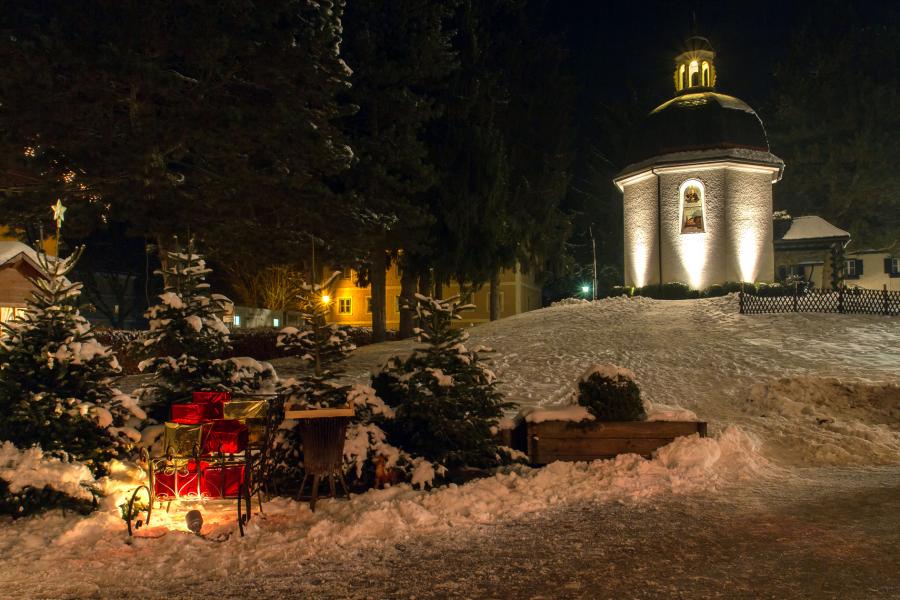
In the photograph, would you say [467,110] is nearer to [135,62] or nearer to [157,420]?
[135,62]

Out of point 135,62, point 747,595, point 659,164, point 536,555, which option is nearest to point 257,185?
point 135,62

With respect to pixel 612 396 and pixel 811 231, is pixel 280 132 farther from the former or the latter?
pixel 811 231

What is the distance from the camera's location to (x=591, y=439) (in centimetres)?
895

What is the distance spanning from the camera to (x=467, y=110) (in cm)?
2483

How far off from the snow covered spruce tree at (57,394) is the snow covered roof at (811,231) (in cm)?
3736

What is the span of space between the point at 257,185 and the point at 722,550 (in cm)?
1382

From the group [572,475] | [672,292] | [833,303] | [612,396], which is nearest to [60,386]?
[572,475]

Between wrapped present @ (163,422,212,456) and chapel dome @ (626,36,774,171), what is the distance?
91.6ft

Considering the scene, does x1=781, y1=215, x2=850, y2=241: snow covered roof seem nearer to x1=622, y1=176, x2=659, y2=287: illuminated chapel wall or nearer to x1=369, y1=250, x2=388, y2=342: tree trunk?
x1=622, y1=176, x2=659, y2=287: illuminated chapel wall

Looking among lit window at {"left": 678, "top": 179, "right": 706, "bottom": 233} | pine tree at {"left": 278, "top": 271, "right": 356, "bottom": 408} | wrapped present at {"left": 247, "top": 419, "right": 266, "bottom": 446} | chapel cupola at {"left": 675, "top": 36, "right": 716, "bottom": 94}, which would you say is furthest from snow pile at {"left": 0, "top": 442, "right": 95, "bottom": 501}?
chapel cupola at {"left": 675, "top": 36, "right": 716, "bottom": 94}

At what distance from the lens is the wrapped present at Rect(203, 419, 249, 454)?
285 inches

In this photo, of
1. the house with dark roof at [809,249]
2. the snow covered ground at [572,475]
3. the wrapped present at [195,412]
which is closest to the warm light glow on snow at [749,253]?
the house with dark roof at [809,249]

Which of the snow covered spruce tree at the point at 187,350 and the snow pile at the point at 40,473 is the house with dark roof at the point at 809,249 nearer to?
the snow covered spruce tree at the point at 187,350

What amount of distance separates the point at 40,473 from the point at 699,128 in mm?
30378
